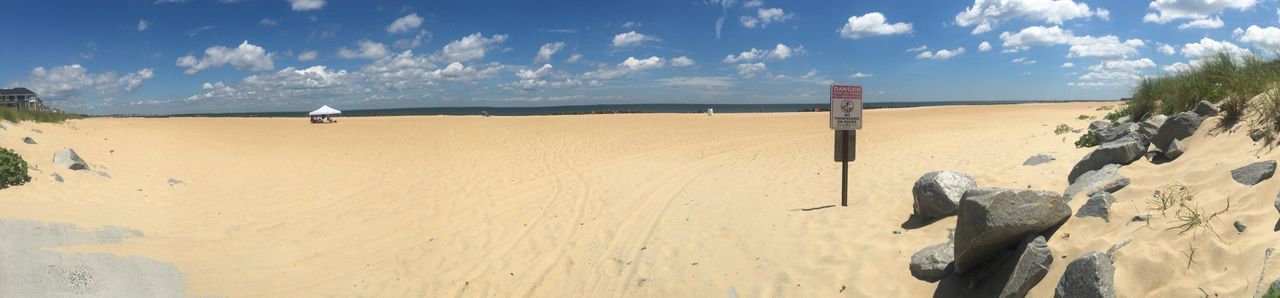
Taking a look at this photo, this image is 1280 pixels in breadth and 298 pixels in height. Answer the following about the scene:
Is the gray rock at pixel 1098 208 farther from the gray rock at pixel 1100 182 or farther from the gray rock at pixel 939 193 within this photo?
the gray rock at pixel 939 193

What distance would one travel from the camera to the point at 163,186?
10.3 metres

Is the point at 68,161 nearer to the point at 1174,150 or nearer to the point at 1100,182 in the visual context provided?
the point at 1100,182

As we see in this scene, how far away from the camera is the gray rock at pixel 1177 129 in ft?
19.8

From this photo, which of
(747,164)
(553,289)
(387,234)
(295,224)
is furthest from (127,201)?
(747,164)

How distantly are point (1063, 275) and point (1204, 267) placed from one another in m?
0.66

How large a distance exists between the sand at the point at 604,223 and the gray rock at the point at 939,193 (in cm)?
19

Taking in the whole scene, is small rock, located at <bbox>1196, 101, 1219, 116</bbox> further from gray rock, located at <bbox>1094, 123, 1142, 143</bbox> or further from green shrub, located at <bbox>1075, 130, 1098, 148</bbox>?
green shrub, located at <bbox>1075, 130, 1098, 148</bbox>

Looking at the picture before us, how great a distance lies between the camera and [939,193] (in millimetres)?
6297

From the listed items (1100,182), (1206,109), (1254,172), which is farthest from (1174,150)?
(1254,172)

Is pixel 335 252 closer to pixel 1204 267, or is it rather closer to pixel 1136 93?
pixel 1204 267

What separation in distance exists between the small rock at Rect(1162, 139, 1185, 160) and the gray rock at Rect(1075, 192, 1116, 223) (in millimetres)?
1599

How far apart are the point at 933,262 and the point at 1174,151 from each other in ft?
9.39

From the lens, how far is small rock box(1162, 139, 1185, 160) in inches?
225

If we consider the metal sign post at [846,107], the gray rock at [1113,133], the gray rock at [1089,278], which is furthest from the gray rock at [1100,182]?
the gray rock at [1113,133]
